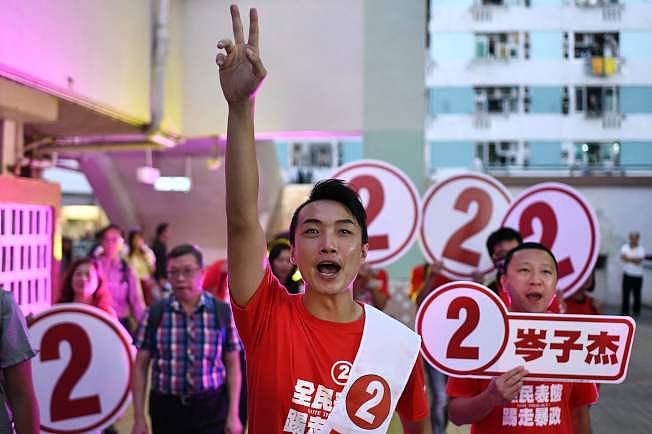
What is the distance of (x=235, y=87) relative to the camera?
1623 millimetres

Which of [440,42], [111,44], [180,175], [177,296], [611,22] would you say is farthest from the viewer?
[440,42]

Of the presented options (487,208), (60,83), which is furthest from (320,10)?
(487,208)

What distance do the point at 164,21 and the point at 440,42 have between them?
1662 cm

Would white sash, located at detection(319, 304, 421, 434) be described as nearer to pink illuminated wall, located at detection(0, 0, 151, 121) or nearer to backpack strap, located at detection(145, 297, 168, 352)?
backpack strap, located at detection(145, 297, 168, 352)

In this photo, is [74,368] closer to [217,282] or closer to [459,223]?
[217,282]

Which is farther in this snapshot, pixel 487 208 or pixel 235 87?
pixel 487 208

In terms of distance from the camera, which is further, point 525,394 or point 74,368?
point 74,368

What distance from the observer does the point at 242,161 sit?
1679 millimetres

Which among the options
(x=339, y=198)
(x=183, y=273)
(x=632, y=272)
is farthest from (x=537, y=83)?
(x=339, y=198)

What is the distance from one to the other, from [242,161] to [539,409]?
138 centimetres

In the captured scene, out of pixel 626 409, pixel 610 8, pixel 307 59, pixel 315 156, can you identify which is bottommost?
pixel 626 409

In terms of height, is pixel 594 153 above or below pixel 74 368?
above

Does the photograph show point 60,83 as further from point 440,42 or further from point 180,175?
point 440,42

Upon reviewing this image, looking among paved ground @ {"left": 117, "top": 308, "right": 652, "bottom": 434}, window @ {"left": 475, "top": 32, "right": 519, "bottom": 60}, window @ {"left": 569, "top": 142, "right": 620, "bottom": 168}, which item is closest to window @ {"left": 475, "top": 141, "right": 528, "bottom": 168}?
window @ {"left": 569, "top": 142, "right": 620, "bottom": 168}
